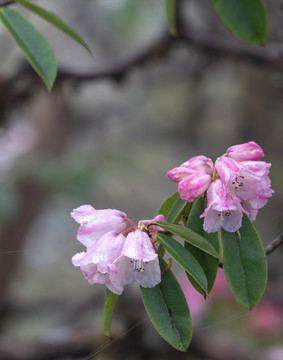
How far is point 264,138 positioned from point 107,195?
4.75 ft

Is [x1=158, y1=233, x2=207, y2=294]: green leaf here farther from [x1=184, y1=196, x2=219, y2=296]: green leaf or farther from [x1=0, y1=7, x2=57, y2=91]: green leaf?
[x1=0, y1=7, x2=57, y2=91]: green leaf

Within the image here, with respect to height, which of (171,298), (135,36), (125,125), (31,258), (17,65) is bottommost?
(31,258)

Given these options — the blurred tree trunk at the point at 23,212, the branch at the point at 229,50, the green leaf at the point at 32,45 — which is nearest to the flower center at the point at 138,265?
the green leaf at the point at 32,45

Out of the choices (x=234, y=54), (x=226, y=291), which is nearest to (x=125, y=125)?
(x=226, y=291)

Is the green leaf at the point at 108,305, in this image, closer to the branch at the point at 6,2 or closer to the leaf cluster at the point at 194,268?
the leaf cluster at the point at 194,268

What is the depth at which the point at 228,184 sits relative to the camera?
1.88 feet

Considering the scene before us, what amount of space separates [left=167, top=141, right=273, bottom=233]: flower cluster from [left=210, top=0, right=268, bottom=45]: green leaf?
29 cm

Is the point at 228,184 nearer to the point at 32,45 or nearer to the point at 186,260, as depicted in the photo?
the point at 186,260

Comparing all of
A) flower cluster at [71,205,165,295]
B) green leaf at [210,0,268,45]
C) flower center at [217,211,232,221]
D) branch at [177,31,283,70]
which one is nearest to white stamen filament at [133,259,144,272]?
flower cluster at [71,205,165,295]

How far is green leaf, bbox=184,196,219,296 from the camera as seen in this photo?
21.7 inches

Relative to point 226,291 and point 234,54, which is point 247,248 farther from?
point 226,291

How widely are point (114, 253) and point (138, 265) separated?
3cm

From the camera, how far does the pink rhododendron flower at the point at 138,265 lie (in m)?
0.53

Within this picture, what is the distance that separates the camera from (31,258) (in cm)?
383
